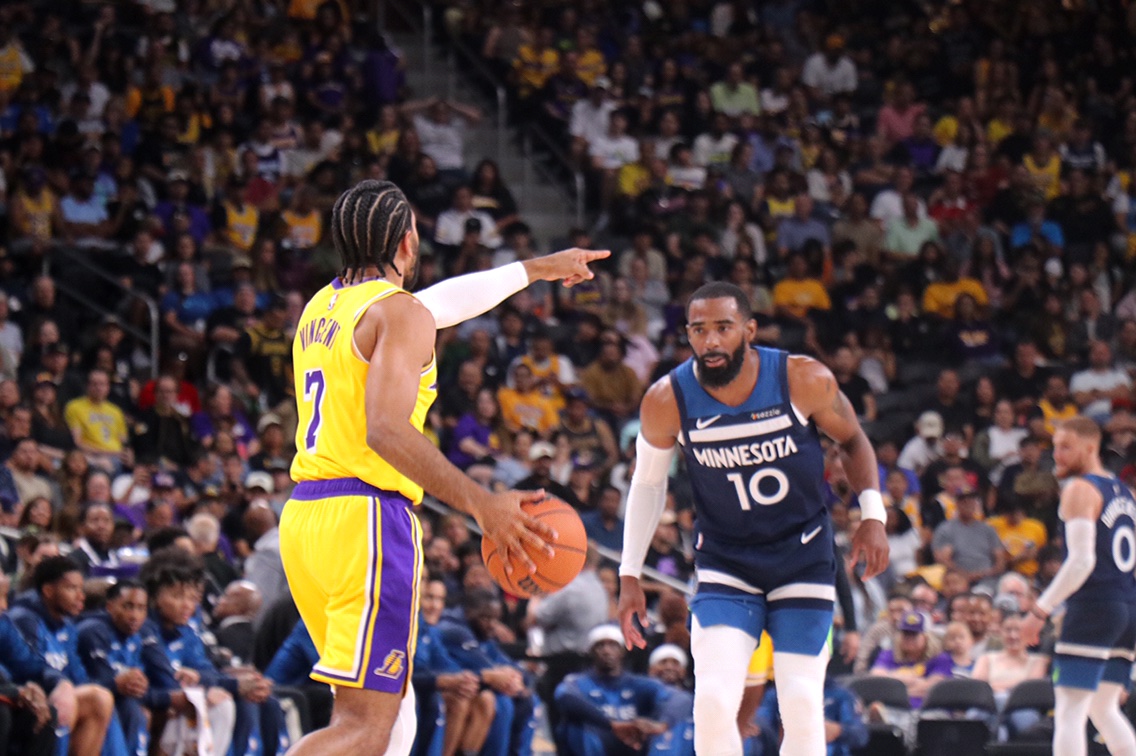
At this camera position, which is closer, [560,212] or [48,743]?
[48,743]

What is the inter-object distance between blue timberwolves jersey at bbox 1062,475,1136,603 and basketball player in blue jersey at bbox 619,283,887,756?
248cm

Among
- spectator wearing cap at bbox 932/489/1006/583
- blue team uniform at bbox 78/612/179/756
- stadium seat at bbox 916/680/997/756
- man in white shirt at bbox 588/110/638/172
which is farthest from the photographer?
man in white shirt at bbox 588/110/638/172

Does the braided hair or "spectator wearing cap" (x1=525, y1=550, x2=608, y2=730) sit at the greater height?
the braided hair

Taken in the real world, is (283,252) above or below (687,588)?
above

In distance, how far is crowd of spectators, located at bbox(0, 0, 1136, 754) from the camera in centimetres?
911

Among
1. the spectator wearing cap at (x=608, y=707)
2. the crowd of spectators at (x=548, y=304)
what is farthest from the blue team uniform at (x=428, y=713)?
the spectator wearing cap at (x=608, y=707)

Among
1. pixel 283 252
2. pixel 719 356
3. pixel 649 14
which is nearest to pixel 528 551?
pixel 719 356

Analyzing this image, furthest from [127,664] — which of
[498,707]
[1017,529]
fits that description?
[1017,529]

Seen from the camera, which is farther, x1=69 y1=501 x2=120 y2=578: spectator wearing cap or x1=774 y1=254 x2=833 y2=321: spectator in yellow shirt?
x1=774 y1=254 x2=833 y2=321: spectator in yellow shirt

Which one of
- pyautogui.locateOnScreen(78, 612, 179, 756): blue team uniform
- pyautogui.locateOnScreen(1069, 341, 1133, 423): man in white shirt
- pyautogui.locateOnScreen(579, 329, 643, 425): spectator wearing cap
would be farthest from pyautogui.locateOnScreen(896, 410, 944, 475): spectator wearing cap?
pyautogui.locateOnScreen(78, 612, 179, 756): blue team uniform

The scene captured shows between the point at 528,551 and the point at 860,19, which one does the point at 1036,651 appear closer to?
the point at 528,551

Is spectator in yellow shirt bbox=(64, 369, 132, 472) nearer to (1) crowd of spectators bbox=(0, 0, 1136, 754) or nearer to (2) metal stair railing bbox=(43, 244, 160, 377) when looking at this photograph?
(1) crowd of spectators bbox=(0, 0, 1136, 754)

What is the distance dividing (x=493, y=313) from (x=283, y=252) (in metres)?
1.90

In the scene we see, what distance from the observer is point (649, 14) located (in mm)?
18484
